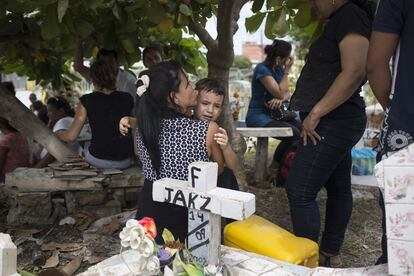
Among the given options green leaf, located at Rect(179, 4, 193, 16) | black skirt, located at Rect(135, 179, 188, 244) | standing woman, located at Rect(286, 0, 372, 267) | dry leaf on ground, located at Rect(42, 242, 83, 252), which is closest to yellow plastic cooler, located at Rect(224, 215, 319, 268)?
black skirt, located at Rect(135, 179, 188, 244)

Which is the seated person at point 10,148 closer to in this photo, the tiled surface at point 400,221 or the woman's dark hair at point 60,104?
the woman's dark hair at point 60,104

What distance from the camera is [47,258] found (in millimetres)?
2963

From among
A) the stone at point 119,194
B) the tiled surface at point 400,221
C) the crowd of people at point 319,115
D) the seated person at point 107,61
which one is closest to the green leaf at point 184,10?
the crowd of people at point 319,115

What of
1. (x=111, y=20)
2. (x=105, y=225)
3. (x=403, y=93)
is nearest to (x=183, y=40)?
(x=111, y=20)

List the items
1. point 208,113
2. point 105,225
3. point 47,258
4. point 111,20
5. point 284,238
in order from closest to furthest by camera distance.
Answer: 1. point 284,238
2. point 208,113
3. point 47,258
4. point 105,225
5. point 111,20

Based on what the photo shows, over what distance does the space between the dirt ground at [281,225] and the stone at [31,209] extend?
0.06 meters

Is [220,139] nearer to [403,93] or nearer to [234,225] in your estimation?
[234,225]

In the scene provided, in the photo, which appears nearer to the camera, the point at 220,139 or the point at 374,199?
the point at 220,139

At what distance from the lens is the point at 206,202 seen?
144cm

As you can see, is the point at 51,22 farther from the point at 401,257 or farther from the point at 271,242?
the point at 401,257

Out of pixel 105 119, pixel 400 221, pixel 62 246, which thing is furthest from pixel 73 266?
pixel 400 221

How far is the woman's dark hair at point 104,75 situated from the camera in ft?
11.8

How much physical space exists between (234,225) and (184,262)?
66 centimetres

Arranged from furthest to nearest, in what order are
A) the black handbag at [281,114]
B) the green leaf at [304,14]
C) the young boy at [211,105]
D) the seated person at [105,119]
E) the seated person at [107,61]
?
the black handbag at [281,114] → the seated person at [107,61] → the seated person at [105,119] → the green leaf at [304,14] → the young boy at [211,105]
